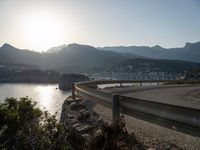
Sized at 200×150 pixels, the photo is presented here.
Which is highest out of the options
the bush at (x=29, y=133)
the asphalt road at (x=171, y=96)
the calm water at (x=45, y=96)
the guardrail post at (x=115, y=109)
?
the guardrail post at (x=115, y=109)

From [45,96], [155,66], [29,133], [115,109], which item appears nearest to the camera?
[29,133]

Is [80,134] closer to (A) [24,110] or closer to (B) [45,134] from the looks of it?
(B) [45,134]

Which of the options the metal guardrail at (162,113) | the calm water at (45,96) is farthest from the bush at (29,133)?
the calm water at (45,96)

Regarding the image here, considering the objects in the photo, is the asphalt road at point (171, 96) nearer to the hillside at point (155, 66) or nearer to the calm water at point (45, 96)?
the calm water at point (45, 96)

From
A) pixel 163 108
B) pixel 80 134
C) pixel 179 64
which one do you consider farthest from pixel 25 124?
pixel 179 64

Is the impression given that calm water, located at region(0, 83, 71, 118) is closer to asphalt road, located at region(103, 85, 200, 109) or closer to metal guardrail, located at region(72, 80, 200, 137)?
asphalt road, located at region(103, 85, 200, 109)

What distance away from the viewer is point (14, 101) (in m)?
8.46

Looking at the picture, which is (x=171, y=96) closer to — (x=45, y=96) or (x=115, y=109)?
(x=115, y=109)

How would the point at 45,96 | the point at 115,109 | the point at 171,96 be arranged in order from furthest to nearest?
the point at 45,96 → the point at 171,96 → the point at 115,109

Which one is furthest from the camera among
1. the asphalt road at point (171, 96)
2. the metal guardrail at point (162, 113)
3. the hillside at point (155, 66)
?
the hillside at point (155, 66)

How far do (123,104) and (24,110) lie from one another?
3.31 metres

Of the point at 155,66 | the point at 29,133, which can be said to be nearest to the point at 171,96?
the point at 29,133

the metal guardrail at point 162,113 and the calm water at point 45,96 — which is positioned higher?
the metal guardrail at point 162,113

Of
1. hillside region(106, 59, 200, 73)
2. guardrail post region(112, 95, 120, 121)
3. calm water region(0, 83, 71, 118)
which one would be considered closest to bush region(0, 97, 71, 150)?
guardrail post region(112, 95, 120, 121)
